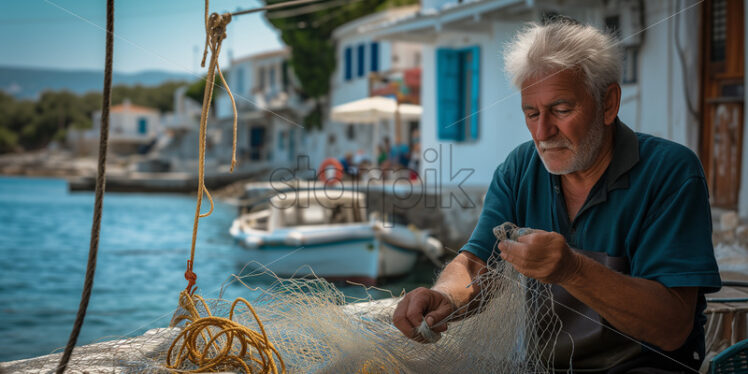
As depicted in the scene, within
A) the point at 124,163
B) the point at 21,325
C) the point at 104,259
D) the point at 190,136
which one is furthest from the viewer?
the point at 124,163

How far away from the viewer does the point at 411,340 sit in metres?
1.74

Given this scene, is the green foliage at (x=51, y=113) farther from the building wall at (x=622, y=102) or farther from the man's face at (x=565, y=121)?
the man's face at (x=565, y=121)

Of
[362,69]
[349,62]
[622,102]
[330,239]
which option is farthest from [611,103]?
[349,62]

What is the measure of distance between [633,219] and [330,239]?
8.67 meters

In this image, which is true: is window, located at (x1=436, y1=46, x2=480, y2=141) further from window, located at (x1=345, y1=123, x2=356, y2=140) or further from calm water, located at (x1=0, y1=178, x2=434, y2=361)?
window, located at (x1=345, y1=123, x2=356, y2=140)

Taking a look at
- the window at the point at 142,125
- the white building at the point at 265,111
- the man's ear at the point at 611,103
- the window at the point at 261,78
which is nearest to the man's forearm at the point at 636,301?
the man's ear at the point at 611,103

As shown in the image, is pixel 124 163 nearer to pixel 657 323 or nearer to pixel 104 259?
pixel 104 259

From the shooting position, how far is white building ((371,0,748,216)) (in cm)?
763

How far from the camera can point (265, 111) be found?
28516mm

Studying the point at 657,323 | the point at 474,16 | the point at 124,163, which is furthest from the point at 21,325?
the point at 124,163

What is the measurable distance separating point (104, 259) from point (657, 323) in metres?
17.7

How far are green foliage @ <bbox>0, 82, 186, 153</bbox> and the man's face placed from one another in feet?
276

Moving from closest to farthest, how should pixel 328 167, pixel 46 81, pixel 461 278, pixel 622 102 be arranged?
pixel 461 278
pixel 622 102
pixel 328 167
pixel 46 81

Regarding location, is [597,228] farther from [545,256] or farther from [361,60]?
[361,60]
